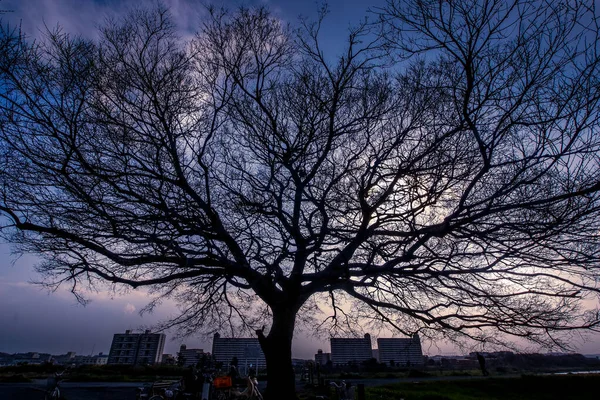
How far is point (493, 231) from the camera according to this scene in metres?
4.92

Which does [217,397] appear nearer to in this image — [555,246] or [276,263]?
[276,263]

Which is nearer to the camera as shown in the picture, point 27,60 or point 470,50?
point 470,50

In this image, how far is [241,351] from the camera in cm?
1404

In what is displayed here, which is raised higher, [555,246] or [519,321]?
[555,246]

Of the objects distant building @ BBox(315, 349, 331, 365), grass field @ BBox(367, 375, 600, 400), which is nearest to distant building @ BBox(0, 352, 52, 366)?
distant building @ BBox(315, 349, 331, 365)

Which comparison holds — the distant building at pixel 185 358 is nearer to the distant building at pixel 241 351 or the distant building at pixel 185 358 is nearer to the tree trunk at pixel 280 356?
the distant building at pixel 241 351

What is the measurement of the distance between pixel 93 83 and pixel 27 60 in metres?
0.86

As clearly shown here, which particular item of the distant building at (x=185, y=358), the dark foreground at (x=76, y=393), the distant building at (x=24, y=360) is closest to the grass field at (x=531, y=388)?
the distant building at (x=185, y=358)

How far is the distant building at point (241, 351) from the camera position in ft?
41.8

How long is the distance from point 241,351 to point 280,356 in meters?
8.72

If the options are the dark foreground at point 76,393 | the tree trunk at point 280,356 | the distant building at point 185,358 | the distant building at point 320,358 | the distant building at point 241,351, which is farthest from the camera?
the distant building at point 320,358

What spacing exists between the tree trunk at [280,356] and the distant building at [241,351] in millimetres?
3910

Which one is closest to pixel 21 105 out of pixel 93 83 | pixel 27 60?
pixel 27 60

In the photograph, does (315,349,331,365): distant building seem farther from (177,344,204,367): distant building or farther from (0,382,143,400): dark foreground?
(0,382,143,400): dark foreground
